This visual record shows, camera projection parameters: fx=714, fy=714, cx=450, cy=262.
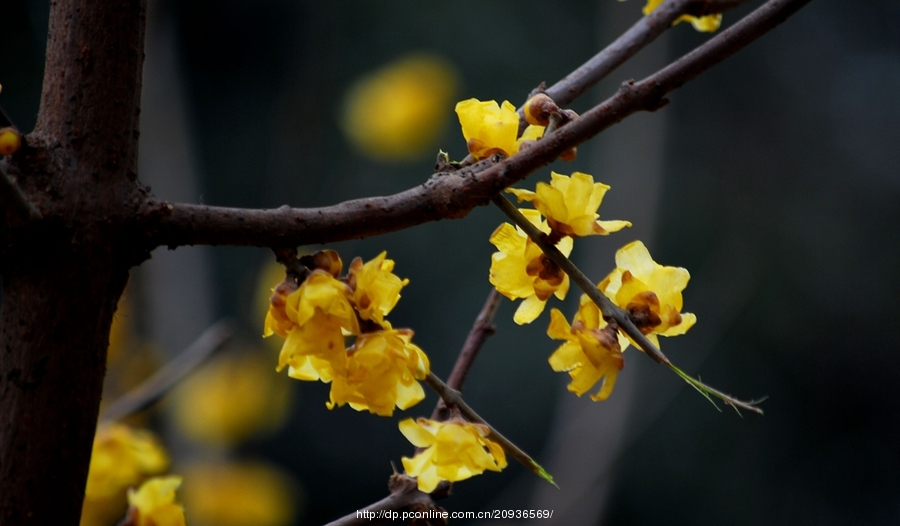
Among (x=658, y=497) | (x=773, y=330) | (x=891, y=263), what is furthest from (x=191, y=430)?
(x=891, y=263)

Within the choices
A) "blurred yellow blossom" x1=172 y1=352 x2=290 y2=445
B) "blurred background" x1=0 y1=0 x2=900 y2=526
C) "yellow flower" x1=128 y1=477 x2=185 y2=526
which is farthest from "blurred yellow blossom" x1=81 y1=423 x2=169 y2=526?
"blurred background" x1=0 y1=0 x2=900 y2=526

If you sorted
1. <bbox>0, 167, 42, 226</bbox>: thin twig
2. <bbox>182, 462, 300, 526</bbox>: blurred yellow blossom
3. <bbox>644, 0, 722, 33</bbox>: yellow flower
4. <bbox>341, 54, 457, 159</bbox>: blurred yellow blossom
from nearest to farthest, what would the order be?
<bbox>0, 167, 42, 226</bbox>: thin twig → <bbox>644, 0, 722, 33</bbox>: yellow flower → <bbox>182, 462, 300, 526</bbox>: blurred yellow blossom → <bbox>341, 54, 457, 159</bbox>: blurred yellow blossom

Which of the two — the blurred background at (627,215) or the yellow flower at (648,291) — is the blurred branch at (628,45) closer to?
the yellow flower at (648,291)

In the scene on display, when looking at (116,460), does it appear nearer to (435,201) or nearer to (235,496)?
(435,201)

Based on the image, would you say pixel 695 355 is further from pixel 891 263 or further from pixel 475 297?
pixel 891 263

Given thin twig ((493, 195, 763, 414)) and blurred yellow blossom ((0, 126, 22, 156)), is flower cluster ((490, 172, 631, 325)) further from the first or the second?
blurred yellow blossom ((0, 126, 22, 156))

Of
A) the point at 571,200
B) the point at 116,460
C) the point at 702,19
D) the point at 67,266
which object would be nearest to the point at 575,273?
the point at 571,200

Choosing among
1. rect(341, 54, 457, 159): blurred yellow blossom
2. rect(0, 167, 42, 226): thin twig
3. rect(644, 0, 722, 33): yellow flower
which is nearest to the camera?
rect(0, 167, 42, 226): thin twig
